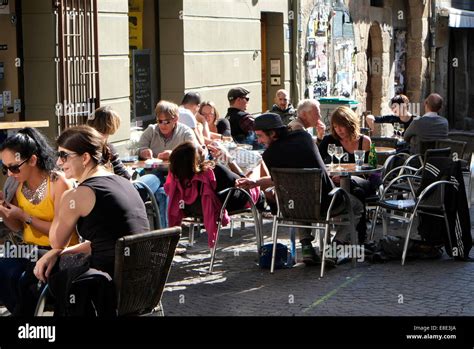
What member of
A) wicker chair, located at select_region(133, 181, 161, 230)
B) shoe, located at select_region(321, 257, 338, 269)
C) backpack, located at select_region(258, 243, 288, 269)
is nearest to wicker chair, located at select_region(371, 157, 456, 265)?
shoe, located at select_region(321, 257, 338, 269)

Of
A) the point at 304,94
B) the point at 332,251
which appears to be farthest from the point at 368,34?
the point at 332,251

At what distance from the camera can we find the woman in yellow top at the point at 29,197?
22.8 ft

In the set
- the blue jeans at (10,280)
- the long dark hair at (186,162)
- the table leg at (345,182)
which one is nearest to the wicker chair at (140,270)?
the blue jeans at (10,280)

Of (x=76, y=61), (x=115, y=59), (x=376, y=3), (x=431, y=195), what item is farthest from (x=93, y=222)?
(x=376, y=3)

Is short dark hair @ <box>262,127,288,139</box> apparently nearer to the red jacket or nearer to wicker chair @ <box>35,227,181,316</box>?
the red jacket

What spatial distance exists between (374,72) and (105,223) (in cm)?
2162

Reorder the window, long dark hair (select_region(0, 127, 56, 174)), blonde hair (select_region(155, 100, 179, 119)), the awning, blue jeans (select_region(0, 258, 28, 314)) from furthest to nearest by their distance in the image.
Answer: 1. the awning
2. the window
3. blonde hair (select_region(155, 100, 179, 119))
4. long dark hair (select_region(0, 127, 56, 174))
5. blue jeans (select_region(0, 258, 28, 314))

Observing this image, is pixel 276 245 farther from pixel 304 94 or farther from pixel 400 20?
pixel 400 20

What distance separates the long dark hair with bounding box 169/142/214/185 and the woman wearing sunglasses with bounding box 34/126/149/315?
10.5 feet

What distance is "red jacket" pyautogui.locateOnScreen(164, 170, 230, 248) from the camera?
965cm

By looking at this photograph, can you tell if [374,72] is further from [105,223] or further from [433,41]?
[105,223]

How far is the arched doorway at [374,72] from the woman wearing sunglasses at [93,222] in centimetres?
2098

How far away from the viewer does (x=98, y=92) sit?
527 inches

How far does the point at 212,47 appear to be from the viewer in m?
→ 17.5
